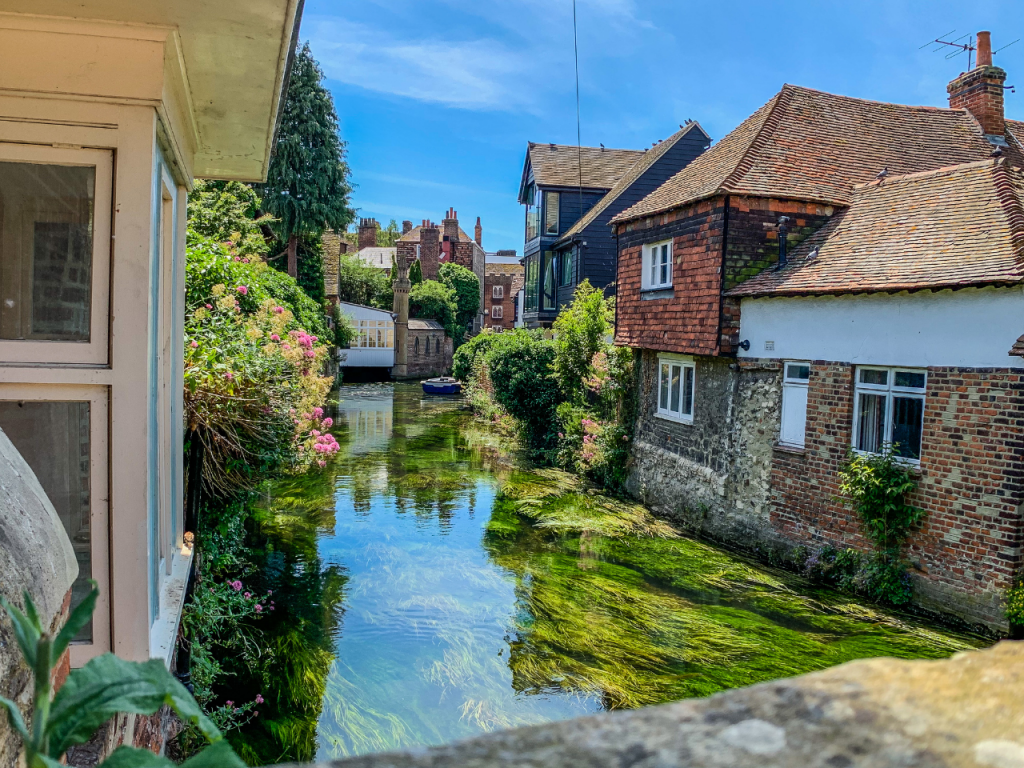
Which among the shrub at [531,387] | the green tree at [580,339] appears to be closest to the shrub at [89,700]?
the green tree at [580,339]

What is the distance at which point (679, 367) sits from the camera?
51.4 ft

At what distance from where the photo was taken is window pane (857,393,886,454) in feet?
35.5

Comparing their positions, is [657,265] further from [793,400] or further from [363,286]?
[363,286]

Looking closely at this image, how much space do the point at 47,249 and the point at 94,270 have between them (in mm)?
388

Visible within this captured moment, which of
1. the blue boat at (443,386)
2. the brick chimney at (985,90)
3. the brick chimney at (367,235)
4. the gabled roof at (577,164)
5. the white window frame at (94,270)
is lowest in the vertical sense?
the blue boat at (443,386)

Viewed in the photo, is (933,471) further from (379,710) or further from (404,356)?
(404,356)

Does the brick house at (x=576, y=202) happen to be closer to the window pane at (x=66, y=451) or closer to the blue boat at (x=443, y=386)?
the blue boat at (x=443, y=386)

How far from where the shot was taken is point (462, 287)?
6103 centimetres

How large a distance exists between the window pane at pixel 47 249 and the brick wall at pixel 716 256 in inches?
449

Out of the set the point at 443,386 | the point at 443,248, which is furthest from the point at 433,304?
the point at 443,386

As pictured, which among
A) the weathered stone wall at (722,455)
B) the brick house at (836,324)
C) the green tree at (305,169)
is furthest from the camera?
the green tree at (305,169)

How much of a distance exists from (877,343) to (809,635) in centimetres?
418

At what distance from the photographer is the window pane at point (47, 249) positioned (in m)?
3.42

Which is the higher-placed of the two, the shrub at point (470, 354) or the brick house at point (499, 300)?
the brick house at point (499, 300)
